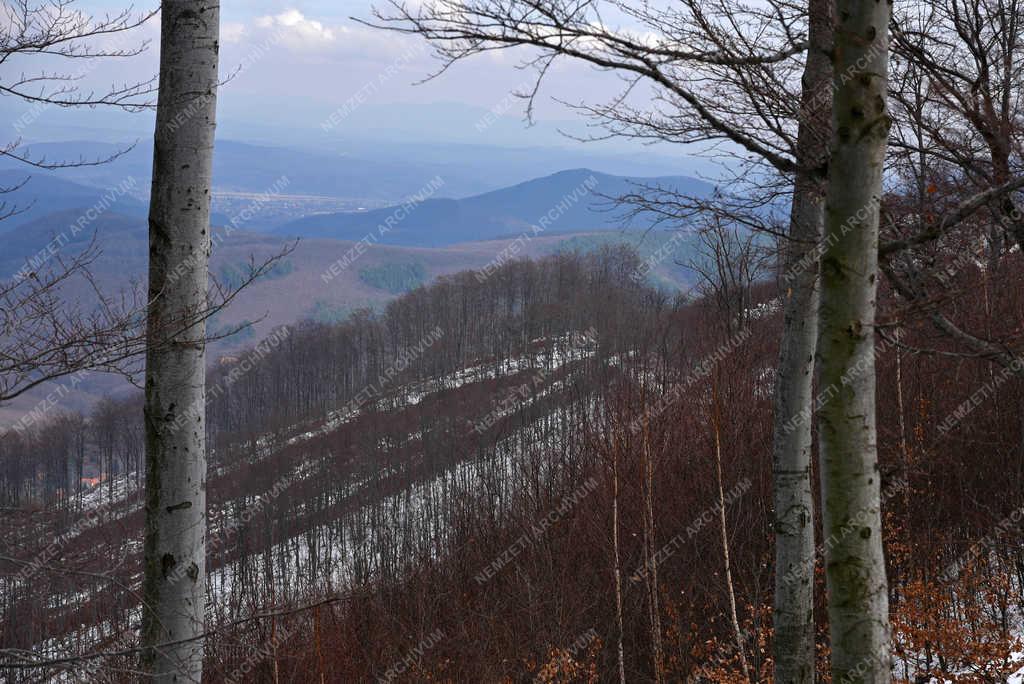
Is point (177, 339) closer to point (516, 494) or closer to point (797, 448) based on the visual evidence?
point (797, 448)

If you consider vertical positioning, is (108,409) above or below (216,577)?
above

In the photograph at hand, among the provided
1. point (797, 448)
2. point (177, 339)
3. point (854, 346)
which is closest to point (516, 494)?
point (797, 448)

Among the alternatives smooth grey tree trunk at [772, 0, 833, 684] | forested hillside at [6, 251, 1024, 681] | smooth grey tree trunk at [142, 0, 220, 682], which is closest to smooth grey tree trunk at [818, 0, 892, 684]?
forested hillside at [6, 251, 1024, 681]

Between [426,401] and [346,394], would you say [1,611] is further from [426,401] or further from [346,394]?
[346,394]

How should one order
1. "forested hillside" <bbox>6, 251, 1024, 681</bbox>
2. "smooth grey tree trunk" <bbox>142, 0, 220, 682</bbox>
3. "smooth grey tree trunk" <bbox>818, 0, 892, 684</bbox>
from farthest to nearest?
"forested hillside" <bbox>6, 251, 1024, 681</bbox>
"smooth grey tree trunk" <bbox>142, 0, 220, 682</bbox>
"smooth grey tree trunk" <bbox>818, 0, 892, 684</bbox>

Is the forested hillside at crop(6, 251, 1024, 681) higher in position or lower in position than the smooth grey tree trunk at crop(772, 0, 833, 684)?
lower

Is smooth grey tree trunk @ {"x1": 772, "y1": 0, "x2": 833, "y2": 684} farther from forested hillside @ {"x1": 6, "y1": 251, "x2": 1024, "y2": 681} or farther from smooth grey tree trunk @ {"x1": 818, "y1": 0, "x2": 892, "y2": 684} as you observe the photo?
smooth grey tree trunk @ {"x1": 818, "y1": 0, "x2": 892, "y2": 684}

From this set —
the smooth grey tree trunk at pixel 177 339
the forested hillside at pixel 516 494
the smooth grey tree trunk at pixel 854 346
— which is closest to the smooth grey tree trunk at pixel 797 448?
the forested hillside at pixel 516 494

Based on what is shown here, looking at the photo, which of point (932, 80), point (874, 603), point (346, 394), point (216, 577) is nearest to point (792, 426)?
point (874, 603)
